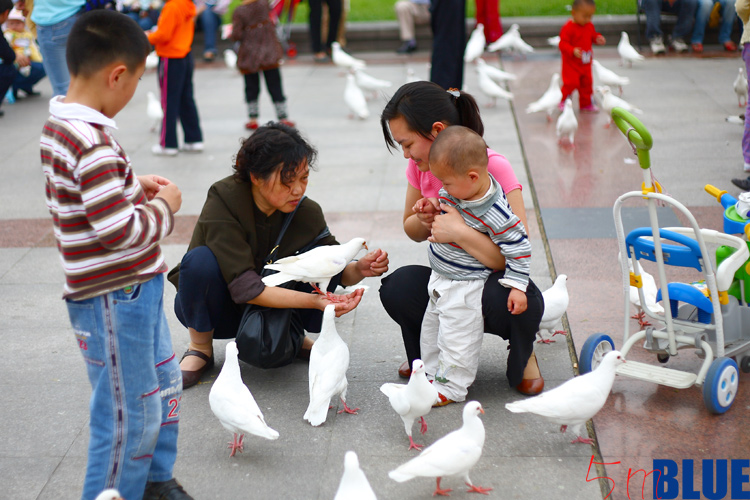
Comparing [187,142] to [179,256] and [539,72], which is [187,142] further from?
[539,72]

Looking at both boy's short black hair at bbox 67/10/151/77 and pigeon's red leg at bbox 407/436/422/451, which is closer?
boy's short black hair at bbox 67/10/151/77

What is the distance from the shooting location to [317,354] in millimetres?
3070

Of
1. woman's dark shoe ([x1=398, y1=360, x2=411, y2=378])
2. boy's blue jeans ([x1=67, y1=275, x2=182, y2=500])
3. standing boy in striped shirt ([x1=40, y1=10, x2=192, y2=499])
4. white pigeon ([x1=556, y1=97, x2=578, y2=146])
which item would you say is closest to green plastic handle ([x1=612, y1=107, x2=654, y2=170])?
woman's dark shoe ([x1=398, y1=360, x2=411, y2=378])

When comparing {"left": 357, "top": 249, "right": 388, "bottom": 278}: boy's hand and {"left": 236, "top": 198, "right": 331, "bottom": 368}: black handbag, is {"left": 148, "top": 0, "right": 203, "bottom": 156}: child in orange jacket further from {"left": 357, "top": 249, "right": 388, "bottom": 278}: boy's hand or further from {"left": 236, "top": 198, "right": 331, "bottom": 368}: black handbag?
{"left": 357, "top": 249, "right": 388, "bottom": 278}: boy's hand

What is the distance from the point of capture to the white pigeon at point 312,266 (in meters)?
3.23

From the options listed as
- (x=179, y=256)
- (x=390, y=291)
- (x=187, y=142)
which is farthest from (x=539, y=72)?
(x=390, y=291)

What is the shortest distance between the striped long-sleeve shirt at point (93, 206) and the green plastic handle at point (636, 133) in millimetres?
1813

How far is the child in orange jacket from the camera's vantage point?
23.1 feet

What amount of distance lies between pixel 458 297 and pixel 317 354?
631mm

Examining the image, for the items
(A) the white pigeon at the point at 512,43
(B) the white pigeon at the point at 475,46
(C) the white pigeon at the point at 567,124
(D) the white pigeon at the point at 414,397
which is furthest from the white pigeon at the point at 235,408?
(A) the white pigeon at the point at 512,43

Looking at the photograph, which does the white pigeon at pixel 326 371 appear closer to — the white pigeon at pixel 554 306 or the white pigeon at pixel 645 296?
the white pigeon at pixel 554 306

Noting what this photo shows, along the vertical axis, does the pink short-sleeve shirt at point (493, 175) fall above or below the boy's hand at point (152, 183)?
below

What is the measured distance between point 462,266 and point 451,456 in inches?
33.6

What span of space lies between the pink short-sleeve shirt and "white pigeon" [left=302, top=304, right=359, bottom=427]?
698 millimetres
